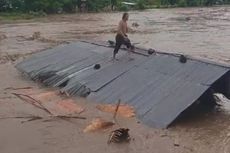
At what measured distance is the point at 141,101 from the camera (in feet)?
40.5

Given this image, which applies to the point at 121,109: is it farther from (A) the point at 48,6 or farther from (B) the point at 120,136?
(A) the point at 48,6

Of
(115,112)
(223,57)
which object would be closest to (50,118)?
(115,112)

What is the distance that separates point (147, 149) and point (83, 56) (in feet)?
26.2

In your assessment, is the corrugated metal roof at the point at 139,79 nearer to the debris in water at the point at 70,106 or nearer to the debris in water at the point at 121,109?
the debris in water at the point at 121,109

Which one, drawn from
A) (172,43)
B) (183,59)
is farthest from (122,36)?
(172,43)

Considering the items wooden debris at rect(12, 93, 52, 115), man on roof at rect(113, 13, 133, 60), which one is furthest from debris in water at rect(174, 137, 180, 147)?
man on roof at rect(113, 13, 133, 60)

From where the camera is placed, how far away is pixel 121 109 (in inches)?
485

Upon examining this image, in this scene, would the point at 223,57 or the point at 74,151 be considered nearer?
the point at 74,151

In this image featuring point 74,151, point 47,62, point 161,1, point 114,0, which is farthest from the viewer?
point 161,1

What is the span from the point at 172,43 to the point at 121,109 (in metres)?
16.9

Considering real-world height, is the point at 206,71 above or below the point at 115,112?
above

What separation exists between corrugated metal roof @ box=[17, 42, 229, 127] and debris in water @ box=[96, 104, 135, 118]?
16cm

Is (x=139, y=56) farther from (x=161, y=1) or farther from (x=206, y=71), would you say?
(x=161, y=1)

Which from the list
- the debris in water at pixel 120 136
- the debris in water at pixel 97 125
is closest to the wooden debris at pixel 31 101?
the debris in water at pixel 97 125
